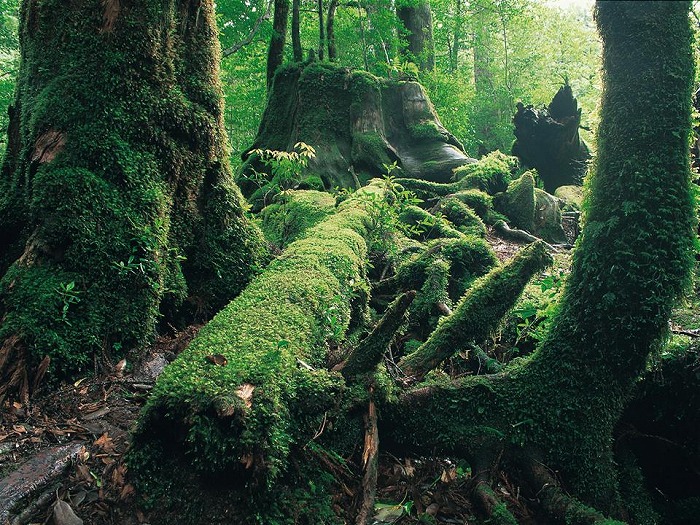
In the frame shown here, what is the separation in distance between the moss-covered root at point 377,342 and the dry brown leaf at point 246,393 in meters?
0.83

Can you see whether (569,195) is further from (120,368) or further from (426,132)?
(120,368)

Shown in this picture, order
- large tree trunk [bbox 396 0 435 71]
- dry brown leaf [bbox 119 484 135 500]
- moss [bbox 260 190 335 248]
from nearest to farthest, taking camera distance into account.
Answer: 1. dry brown leaf [bbox 119 484 135 500]
2. moss [bbox 260 190 335 248]
3. large tree trunk [bbox 396 0 435 71]

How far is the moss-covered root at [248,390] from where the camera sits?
7.46ft

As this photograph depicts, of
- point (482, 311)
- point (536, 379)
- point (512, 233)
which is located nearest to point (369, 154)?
point (512, 233)

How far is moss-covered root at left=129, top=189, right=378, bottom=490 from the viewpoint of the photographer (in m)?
2.27

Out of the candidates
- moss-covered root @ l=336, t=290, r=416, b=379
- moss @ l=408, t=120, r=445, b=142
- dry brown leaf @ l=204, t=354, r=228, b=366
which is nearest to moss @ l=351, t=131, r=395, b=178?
moss @ l=408, t=120, r=445, b=142

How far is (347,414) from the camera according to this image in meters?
2.96

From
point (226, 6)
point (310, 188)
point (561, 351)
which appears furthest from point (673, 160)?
point (226, 6)

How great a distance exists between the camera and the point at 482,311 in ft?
13.1

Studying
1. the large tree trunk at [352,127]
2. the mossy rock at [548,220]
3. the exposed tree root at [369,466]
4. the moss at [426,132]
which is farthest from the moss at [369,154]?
the exposed tree root at [369,466]

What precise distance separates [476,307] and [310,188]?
6.66m

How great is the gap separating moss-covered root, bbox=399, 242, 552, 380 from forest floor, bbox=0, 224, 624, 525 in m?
0.80

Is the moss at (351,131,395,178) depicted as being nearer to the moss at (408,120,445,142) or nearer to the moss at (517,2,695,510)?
the moss at (408,120,445,142)

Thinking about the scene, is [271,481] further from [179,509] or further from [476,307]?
[476,307]
